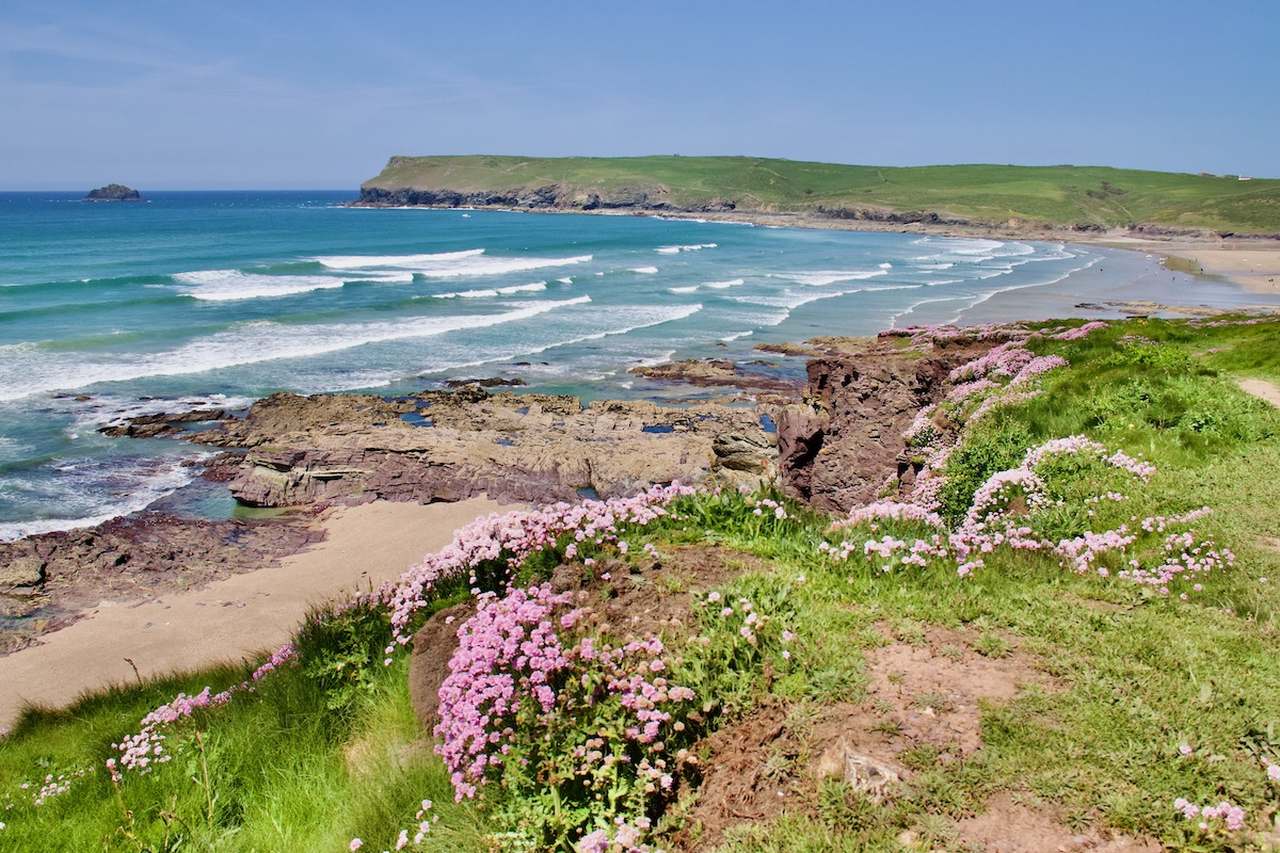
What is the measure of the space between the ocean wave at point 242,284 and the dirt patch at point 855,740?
5468cm

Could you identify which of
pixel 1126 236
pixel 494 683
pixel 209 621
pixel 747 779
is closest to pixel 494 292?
pixel 209 621

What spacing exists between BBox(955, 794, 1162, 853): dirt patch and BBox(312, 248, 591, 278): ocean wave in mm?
→ 67562

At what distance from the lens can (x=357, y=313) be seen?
162 feet

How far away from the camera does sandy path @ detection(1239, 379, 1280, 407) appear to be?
41.7 feet

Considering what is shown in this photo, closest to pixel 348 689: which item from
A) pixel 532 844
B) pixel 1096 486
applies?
pixel 532 844

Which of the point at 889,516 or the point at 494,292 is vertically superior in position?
Answer: the point at 494,292

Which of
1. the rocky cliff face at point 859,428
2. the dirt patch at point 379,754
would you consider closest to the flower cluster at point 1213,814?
the dirt patch at point 379,754

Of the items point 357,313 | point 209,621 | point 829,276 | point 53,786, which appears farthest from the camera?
point 829,276

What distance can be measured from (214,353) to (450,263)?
43080 mm

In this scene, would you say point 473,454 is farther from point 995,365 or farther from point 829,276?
point 829,276

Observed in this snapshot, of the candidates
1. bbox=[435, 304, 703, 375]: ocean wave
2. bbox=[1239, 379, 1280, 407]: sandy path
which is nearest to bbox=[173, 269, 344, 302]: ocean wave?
bbox=[435, 304, 703, 375]: ocean wave

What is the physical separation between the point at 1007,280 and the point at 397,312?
53676 mm

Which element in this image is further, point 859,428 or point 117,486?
point 117,486

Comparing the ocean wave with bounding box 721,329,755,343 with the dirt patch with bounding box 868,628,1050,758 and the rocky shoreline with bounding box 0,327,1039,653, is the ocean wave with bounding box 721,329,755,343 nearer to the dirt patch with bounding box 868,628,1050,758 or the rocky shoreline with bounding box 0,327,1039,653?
the rocky shoreline with bounding box 0,327,1039,653
